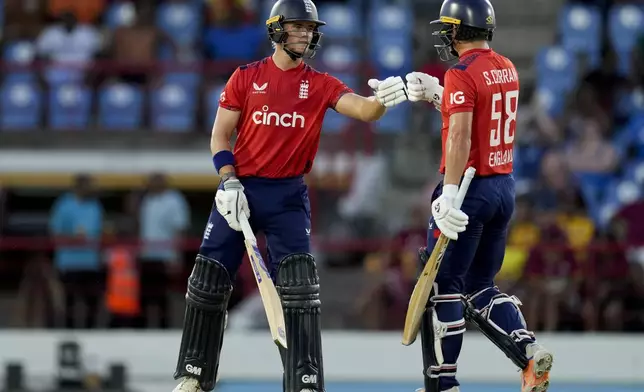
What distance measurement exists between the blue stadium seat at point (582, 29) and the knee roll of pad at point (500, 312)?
8.73 meters

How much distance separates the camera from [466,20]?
29.6 feet

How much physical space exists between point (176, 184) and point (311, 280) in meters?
7.74

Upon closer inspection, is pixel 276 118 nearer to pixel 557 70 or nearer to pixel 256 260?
pixel 256 260

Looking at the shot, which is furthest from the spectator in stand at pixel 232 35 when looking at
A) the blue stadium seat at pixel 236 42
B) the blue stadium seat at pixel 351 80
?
the blue stadium seat at pixel 351 80

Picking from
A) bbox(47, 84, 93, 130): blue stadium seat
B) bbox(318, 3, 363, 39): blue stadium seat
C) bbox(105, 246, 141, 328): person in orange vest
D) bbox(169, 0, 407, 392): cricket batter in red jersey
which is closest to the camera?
bbox(169, 0, 407, 392): cricket batter in red jersey

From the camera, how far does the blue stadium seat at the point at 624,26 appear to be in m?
17.6

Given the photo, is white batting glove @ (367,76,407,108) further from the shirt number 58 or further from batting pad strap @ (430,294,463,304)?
batting pad strap @ (430,294,463,304)

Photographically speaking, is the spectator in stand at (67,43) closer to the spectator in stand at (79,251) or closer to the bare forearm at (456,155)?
the spectator in stand at (79,251)

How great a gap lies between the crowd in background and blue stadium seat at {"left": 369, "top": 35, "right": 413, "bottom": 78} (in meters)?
0.31

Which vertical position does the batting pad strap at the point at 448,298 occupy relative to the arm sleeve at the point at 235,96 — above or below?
below

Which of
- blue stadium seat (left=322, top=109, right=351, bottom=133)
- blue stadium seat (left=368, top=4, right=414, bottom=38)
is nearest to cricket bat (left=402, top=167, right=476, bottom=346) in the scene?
blue stadium seat (left=322, top=109, right=351, bottom=133)

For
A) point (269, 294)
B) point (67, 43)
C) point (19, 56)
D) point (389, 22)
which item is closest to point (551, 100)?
point (389, 22)

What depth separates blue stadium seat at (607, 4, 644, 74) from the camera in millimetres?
17594

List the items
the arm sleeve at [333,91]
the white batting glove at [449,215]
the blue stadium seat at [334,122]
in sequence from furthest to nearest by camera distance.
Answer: the blue stadium seat at [334,122] → the arm sleeve at [333,91] → the white batting glove at [449,215]
